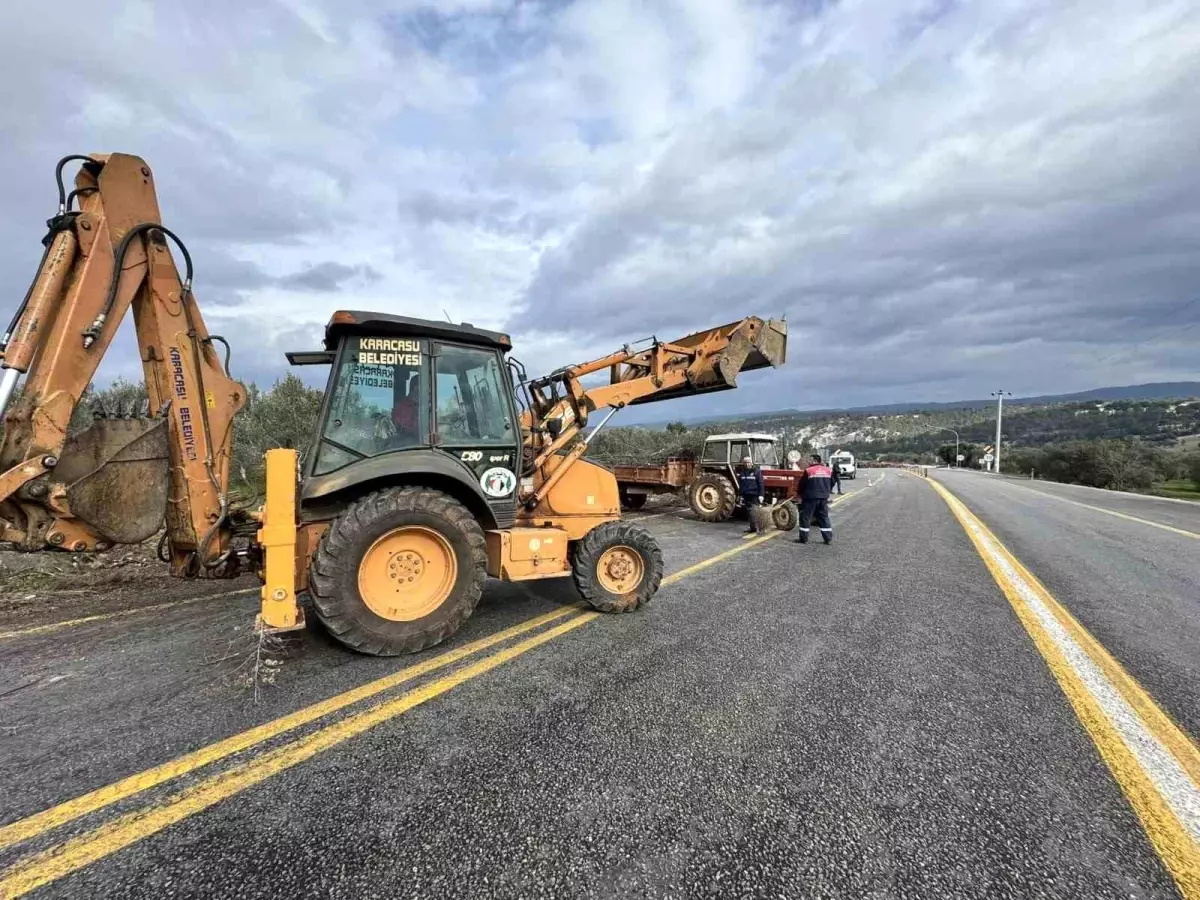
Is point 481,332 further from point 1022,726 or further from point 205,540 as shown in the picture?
point 1022,726

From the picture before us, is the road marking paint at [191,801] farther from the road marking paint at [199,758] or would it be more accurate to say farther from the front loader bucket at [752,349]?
→ the front loader bucket at [752,349]

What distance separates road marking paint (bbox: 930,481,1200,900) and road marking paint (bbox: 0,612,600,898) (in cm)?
311

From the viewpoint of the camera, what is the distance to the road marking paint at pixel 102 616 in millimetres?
3930

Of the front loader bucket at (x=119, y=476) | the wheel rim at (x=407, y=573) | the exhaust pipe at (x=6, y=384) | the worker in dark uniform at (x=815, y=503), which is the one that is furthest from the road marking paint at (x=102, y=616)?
the worker in dark uniform at (x=815, y=503)

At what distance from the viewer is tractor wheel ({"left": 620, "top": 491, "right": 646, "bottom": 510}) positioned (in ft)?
44.4

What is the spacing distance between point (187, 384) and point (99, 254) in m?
0.90

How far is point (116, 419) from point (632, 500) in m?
11.0

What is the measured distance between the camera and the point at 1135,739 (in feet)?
8.66

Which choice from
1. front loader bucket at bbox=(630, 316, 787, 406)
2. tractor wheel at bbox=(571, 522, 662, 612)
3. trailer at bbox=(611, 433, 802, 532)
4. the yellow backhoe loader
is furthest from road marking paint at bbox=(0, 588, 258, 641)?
trailer at bbox=(611, 433, 802, 532)

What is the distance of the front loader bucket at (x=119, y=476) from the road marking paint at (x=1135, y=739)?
5.37m

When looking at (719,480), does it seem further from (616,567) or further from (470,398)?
(470,398)

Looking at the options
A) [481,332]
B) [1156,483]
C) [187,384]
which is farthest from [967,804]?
[1156,483]

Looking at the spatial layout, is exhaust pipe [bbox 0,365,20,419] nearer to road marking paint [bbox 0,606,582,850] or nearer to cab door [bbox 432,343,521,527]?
road marking paint [bbox 0,606,582,850]

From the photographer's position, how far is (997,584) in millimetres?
5887
